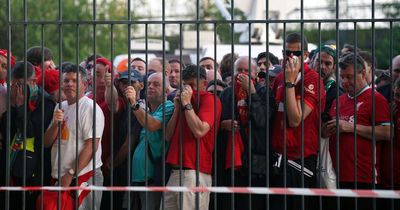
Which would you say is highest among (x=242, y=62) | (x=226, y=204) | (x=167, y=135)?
(x=242, y=62)

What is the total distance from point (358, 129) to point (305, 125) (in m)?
0.41

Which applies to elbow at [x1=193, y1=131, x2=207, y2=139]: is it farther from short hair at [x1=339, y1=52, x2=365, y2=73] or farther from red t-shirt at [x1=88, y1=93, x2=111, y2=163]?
red t-shirt at [x1=88, y1=93, x2=111, y2=163]

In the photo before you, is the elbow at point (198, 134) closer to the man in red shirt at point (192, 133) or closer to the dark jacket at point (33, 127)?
the man in red shirt at point (192, 133)

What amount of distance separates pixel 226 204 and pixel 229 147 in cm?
71

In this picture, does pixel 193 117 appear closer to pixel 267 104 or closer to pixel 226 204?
pixel 267 104

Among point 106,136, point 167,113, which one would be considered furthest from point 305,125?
point 106,136

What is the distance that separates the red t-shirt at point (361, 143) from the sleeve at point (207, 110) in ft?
3.21

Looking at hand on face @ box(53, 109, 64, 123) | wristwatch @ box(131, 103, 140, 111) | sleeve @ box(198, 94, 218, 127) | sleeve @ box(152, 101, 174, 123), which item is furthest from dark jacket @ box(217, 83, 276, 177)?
hand on face @ box(53, 109, 64, 123)

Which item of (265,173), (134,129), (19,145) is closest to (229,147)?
(265,173)

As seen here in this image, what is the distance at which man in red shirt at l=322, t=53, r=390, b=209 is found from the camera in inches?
322

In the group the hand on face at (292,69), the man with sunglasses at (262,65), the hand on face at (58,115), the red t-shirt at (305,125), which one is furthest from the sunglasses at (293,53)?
the hand on face at (58,115)

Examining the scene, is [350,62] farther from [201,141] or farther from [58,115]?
[58,115]

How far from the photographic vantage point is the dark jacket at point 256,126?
809cm

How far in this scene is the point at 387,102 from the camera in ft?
27.2
